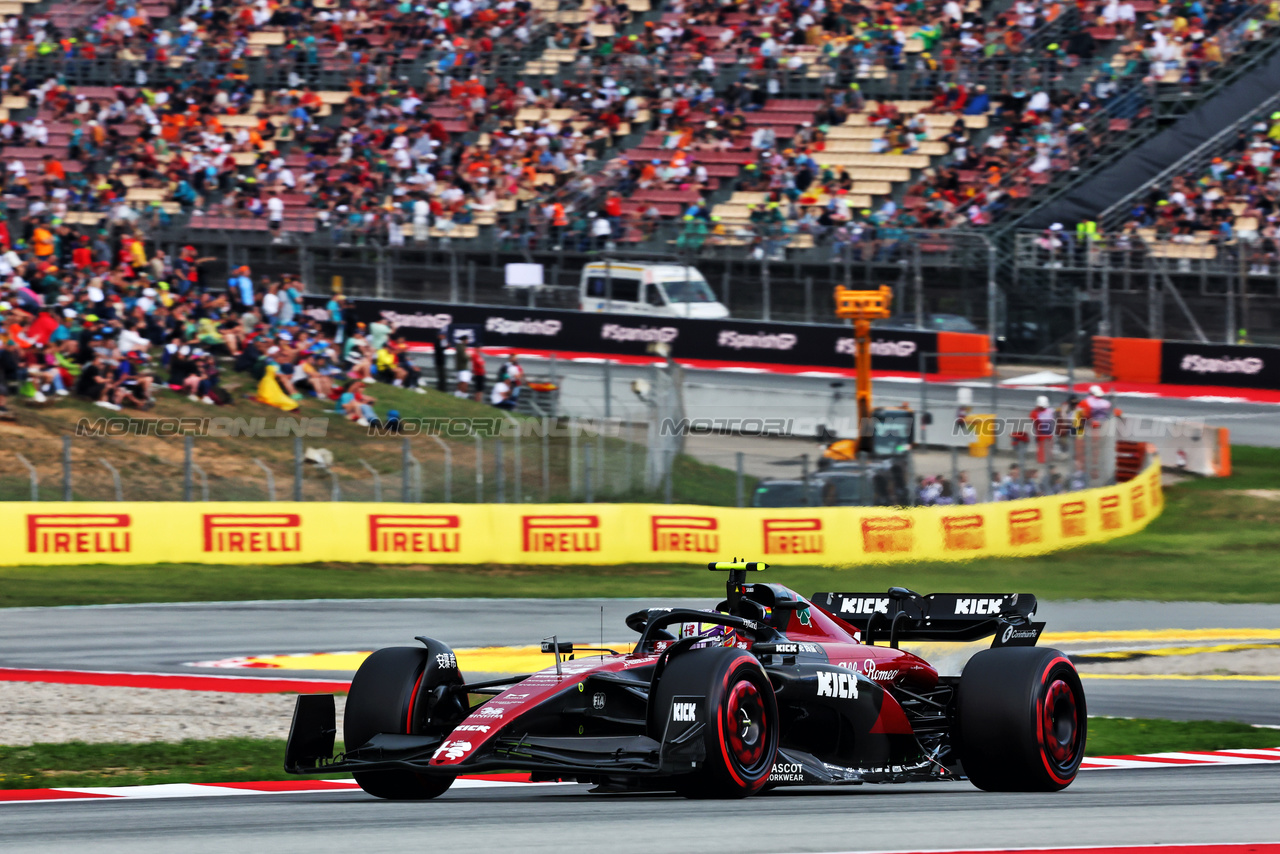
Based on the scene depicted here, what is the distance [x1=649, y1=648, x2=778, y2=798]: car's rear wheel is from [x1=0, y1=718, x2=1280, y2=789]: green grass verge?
3386 millimetres

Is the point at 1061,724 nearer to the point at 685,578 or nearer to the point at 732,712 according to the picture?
the point at 732,712

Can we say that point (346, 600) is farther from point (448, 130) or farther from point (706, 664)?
point (448, 130)

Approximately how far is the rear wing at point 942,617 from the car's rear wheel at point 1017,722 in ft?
2.52

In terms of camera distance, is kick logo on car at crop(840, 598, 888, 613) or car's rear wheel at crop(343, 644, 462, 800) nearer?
car's rear wheel at crop(343, 644, 462, 800)

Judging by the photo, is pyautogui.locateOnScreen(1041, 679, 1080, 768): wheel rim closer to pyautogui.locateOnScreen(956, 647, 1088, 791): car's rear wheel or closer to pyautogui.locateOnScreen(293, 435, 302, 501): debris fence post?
pyautogui.locateOnScreen(956, 647, 1088, 791): car's rear wheel

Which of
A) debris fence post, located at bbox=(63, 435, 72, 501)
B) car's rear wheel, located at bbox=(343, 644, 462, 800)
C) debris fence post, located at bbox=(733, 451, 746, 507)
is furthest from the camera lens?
debris fence post, located at bbox=(733, 451, 746, 507)

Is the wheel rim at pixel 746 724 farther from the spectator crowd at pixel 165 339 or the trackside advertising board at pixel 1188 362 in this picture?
the trackside advertising board at pixel 1188 362

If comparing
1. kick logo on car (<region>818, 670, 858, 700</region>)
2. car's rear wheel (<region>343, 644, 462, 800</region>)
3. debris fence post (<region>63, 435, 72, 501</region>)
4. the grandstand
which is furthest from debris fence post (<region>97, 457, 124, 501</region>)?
kick logo on car (<region>818, 670, 858, 700</region>)

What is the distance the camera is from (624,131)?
38.6 metres

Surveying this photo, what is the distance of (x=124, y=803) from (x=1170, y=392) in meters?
25.4

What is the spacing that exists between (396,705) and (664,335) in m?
25.7

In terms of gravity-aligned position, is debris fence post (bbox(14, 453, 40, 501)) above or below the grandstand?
below

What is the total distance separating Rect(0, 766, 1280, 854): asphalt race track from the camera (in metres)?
6.73

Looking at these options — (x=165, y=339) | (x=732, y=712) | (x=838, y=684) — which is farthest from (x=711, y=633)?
(x=165, y=339)
